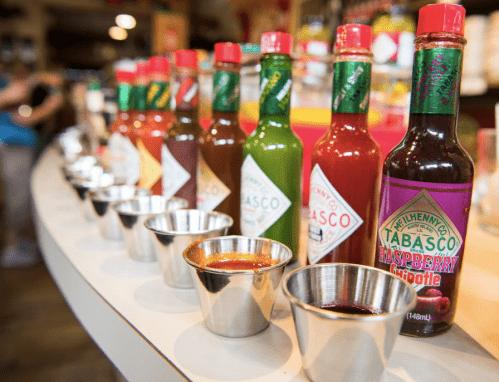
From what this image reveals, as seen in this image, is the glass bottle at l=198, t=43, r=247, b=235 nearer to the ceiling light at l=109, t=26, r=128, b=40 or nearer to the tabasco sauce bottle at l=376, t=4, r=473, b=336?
the tabasco sauce bottle at l=376, t=4, r=473, b=336

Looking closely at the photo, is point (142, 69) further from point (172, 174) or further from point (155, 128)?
point (172, 174)

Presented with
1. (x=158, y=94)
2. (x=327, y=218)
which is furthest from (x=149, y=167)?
(x=327, y=218)

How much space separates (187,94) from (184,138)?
0.38ft

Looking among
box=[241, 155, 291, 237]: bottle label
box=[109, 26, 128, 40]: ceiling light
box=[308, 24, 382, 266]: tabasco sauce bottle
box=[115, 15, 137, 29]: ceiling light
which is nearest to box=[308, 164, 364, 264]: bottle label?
box=[308, 24, 382, 266]: tabasco sauce bottle

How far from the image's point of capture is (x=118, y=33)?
10.4 m

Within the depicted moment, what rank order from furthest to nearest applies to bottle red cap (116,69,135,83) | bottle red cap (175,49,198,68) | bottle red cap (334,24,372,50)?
bottle red cap (116,69,135,83), bottle red cap (175,49,198,68), bottle red cap (334,24,372,50)

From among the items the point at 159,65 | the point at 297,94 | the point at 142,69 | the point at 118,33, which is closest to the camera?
the point at 159,65

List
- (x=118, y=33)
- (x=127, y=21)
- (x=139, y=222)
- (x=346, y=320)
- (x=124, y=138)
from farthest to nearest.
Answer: (x=118, y=33) → (x=127, y=21) → (x=124, y=138) → (x=139, y=222) → (x=346, y=320)

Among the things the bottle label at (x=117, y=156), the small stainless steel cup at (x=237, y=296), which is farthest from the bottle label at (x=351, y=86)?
the bottle label at (x=117, y=156)

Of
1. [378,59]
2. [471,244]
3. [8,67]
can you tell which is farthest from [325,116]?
[8,67]

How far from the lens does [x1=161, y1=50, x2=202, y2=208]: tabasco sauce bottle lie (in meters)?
1.05

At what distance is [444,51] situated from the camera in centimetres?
56

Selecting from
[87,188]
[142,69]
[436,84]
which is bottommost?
[87,188]

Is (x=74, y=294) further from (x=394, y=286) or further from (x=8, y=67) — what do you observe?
(x=8, y=67)
